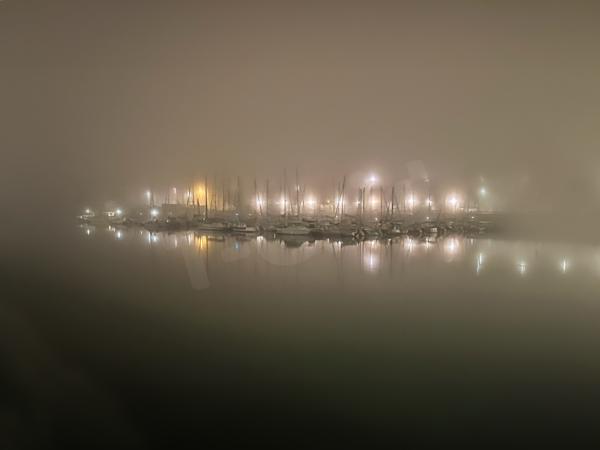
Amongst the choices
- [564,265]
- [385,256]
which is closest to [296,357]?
[385,256]

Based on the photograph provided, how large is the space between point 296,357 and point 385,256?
33.9 ft

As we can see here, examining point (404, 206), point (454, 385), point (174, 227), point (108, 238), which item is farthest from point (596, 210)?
point (108, 238)

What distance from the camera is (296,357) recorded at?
5.55 metres

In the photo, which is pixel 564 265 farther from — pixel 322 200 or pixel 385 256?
pixel 322 200

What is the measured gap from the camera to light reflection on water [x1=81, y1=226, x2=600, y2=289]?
40.3 ft

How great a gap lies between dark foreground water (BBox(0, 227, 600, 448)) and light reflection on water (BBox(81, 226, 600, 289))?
0.44 m

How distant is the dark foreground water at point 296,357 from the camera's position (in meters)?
3.99

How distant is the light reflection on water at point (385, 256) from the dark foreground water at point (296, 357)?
1.45ft

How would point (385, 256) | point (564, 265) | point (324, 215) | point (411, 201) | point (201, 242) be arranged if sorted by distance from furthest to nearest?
point (411, 201) < point (324, 215) < point (201, 242) < point (385, 256) < point (564, 265)

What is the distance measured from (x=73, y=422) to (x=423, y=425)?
12.0ft

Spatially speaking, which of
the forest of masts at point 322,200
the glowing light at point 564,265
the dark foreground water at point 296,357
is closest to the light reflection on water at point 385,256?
the glowing light at point 564,265

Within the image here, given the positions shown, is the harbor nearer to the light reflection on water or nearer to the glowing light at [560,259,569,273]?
the light reflection on water

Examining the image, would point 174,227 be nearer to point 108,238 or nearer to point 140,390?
point 108,238

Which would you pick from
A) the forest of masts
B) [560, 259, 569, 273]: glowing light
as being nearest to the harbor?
the forest of masts
